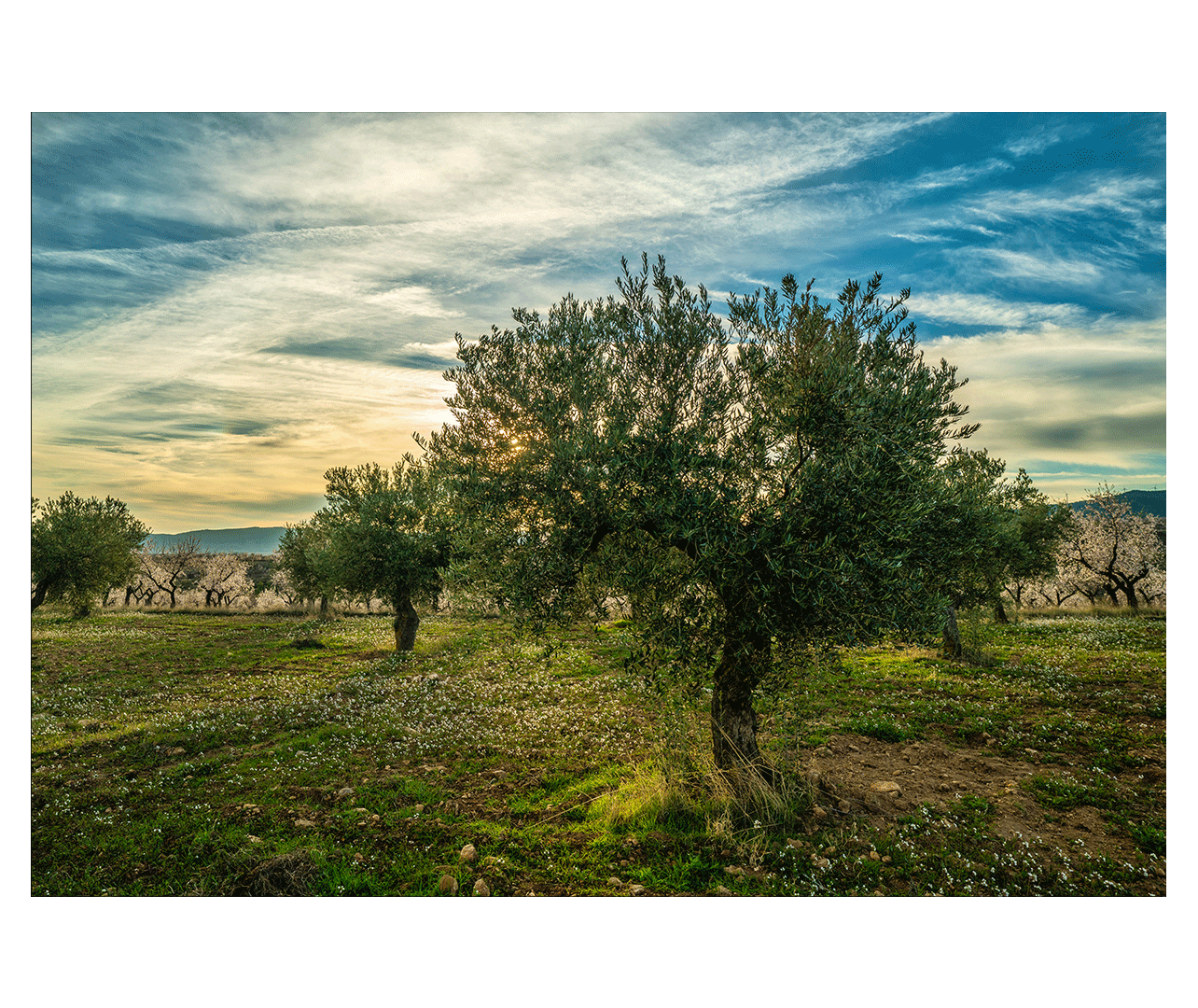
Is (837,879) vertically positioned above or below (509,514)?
below

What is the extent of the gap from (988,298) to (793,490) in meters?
5.51

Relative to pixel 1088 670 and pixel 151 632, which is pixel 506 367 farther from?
pixel 151 632

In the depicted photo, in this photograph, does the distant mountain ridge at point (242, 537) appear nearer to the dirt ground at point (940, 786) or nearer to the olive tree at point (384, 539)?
the dirt ground at point (940, 786)

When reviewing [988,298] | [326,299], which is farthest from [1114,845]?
[326,299]

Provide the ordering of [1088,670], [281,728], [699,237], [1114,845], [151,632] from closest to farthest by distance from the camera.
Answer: [1114,845] < [699,237] < [281,728] < [1088,670] < [151,632]

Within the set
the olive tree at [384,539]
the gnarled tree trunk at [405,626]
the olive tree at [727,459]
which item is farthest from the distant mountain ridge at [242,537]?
the gnarled tree trunk at [405,626]

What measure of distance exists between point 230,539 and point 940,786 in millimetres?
15372

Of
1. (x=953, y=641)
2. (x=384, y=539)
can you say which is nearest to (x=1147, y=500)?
(x=953, y=641)

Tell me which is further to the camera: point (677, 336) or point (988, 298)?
point (988, 298)

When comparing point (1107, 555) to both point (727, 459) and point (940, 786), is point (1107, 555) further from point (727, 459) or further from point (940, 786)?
point (727, 459)

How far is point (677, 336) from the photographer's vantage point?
24.7ft

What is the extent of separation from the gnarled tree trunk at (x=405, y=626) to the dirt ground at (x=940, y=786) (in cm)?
1664

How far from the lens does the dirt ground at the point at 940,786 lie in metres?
7.41
